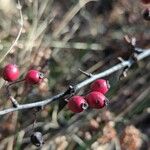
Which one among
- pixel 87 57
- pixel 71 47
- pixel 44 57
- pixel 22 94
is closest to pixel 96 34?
Answer: pixel 87 57

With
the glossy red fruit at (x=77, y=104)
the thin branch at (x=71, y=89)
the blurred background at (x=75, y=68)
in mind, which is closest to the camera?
the thin branch at (x=71, y=89)

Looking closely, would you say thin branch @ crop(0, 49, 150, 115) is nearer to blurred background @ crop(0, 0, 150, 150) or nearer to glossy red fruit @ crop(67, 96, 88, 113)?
glossy red fruit @ crop(67, 96, 88, 113)

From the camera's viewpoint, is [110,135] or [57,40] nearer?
[110,135]

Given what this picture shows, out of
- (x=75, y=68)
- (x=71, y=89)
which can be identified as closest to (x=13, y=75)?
(x=71, y=89)

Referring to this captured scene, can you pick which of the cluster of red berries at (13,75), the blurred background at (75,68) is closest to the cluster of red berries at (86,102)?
the cluster of red berries at (13,75)

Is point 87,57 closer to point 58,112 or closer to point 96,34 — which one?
point 96,34

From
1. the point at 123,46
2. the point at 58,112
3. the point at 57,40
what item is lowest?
the point at 123,46

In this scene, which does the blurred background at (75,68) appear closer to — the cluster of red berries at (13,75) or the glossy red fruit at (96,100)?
the cluster of red berries at (13,75)

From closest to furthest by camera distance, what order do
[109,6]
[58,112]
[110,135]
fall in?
1. [110,135]
2. [58,112]
3. [109,6]
